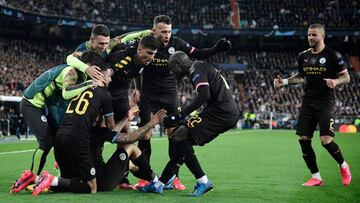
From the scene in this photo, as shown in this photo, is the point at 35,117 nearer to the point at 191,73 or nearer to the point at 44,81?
the point at 44,81

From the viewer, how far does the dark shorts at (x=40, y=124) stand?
7473mm

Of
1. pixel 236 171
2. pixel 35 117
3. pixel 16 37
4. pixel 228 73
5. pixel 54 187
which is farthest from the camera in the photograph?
pixel 228 73

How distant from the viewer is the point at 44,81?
766 cm

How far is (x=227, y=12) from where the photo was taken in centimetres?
5359

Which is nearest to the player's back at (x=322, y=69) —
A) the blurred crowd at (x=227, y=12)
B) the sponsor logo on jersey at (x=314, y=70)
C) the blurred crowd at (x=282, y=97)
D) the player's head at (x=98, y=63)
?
the sponsor logo on jersey at (x=314, y=70)

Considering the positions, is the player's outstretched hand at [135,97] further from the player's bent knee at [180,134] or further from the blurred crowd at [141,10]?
the blurred crowd at [141,10]

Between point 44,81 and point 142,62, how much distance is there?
1418 mm

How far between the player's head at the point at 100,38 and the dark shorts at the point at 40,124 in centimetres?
122

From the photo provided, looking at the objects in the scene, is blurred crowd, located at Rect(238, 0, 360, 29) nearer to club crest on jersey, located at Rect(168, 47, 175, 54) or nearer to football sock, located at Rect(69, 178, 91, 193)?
club crest on jersey, located at Rect(168, 47, 175, 54)

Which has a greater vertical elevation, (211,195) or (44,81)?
(44,81)

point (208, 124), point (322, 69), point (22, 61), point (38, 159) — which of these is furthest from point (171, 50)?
point (22, 61)

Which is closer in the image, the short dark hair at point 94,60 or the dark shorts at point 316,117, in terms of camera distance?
the short dark hair at point 94,60

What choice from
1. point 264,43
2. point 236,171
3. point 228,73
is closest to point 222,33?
point 228,73

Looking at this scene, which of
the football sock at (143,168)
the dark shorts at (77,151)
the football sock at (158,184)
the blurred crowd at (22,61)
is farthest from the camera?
the blurred crowd at (22,61)
